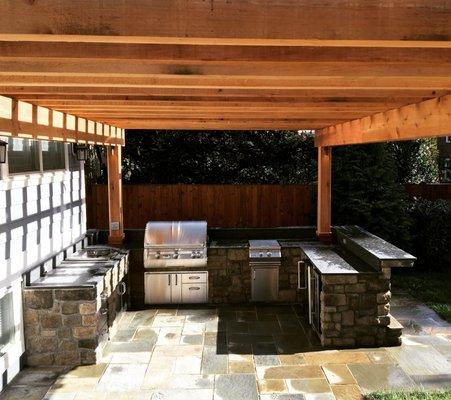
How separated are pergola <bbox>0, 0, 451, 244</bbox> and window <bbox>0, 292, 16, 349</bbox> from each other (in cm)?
209

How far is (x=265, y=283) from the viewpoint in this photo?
8.68 meters

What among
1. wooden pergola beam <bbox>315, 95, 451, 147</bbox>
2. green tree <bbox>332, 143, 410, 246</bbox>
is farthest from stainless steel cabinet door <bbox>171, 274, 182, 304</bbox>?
green tree <bbox>332, 143, 410, 246</bbox>

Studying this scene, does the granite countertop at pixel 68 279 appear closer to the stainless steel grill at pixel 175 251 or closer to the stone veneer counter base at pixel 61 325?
the stone veneer counter base at pixel 61 325

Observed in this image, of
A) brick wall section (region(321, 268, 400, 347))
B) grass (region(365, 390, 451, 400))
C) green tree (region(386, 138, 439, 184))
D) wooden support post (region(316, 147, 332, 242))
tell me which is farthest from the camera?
green tree (region(386, 138, 439, 184))

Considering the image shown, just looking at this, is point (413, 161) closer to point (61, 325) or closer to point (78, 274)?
point (78, 274)

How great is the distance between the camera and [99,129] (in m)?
7.49

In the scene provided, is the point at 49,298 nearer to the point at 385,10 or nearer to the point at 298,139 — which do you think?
the point at 385,10

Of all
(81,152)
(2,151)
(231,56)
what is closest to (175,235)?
(81,152)

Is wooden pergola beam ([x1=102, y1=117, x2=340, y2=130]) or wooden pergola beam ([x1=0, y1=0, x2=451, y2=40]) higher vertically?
wooden pergola beam ([x1=102, y1=117, x2=340, y2=130])

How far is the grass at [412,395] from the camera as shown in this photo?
5.14m

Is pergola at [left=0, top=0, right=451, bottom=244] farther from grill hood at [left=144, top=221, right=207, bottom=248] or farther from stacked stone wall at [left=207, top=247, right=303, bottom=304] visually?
stacked stone wall at [left=207, top=247, right=303, bottom=304]

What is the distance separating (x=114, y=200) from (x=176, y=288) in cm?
212

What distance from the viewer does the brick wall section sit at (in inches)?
265

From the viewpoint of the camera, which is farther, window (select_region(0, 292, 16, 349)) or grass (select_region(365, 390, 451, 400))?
window (select_region(0, 292, 16, 349))
